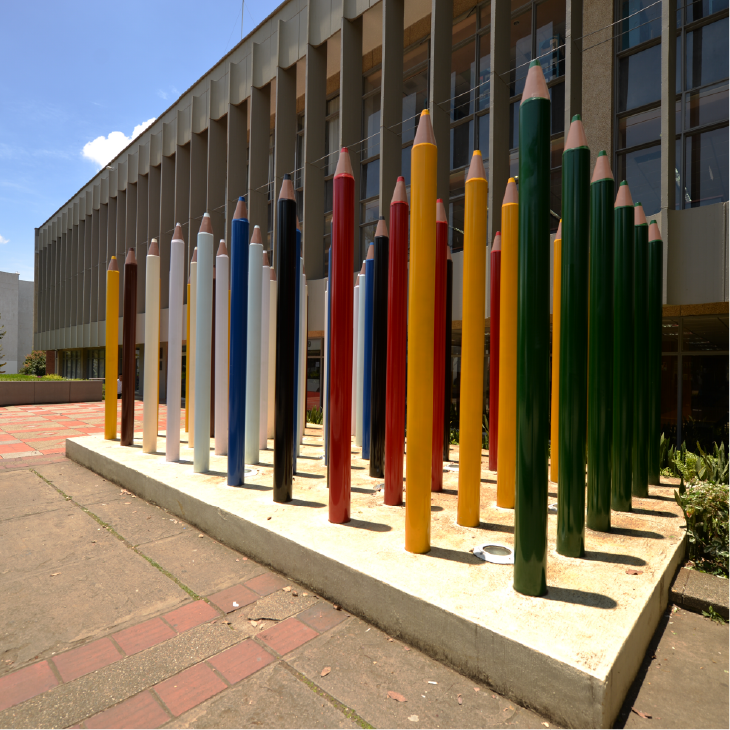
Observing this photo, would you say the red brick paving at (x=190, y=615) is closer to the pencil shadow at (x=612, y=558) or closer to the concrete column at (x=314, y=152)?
the pencil shadow at (x=612, y=558)

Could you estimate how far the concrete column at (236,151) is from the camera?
17750mm

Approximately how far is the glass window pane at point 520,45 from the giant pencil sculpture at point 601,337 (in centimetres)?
973

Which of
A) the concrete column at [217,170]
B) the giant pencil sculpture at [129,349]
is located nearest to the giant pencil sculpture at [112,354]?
the giant pencil sculpture at [129,349]

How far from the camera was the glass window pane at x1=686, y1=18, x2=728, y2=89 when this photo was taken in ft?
28.8

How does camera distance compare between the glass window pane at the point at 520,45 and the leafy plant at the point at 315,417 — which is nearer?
the leafy plant at the point at 315,417

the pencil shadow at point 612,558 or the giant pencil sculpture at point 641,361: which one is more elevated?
the giant pencil sculpture at point 641,361

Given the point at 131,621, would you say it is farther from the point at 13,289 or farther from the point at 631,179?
the point at 13,289

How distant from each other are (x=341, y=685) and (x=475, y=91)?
13.8 metres

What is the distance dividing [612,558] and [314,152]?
45.6 ft

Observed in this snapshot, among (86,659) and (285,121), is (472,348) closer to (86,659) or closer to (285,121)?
(86,659)

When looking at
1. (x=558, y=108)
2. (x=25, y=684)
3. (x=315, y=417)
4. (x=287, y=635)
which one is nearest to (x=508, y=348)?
(x=287, y=635)

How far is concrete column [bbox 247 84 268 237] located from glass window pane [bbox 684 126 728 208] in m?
12.2

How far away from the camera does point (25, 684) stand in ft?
7.84

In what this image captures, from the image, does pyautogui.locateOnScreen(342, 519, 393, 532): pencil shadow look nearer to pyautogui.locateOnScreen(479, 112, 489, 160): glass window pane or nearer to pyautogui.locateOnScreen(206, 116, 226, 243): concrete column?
pyautogui.locateOnScreen(479, 112, 489, 160): glass window pane
